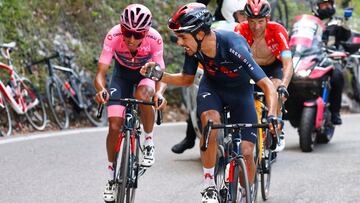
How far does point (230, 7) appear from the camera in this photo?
11.0 metres

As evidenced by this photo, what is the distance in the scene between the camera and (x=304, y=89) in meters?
12.8

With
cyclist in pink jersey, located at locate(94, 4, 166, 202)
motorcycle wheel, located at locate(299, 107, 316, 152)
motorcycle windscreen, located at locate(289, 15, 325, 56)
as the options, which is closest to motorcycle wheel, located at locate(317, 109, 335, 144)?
motorcycle wheel, located at locate(299, 107, 316, 152)

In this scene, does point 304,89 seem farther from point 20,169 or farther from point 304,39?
point 20,169

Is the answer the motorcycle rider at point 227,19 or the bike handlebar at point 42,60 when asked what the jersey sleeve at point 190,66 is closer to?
the motorcycle rider at point 227,19

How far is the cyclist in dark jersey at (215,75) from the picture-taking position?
6715 mm

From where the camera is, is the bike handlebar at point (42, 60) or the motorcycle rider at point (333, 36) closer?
the motorcycle rider at point (333, 36)

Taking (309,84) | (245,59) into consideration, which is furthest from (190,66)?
(309,84)

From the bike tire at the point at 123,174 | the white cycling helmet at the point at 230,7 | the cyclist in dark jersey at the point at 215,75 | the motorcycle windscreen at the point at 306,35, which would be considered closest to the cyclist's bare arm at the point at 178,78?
the cyclist in dark jersey at the point at 215,75

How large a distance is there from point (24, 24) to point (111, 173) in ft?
31.4

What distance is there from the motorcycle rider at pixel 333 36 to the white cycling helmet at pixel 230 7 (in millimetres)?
3028

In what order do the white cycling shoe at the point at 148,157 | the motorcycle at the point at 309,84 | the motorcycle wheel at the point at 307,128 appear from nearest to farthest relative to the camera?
the white cycling shoe at the point at 148,157 → the motorcycle wheel at the point at 307,128 → the motorcycle at the point at 309,84

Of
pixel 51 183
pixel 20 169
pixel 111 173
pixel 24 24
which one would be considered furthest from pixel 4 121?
pixel 111 173

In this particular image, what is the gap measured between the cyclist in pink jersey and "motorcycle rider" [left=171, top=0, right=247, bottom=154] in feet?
7.31

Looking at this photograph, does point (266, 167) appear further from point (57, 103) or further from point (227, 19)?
point (57, 103)
